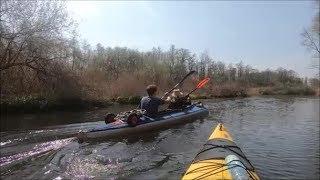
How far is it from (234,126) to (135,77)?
16.0 metres

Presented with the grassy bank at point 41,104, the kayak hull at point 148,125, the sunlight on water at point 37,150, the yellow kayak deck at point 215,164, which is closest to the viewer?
the yellow kayak deck at point 215,164

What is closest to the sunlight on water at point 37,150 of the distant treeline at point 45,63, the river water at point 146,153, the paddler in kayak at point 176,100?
the river water at point 146,153

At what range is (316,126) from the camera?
1627 centimetres

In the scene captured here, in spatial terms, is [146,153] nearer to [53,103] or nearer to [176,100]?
[176,100]

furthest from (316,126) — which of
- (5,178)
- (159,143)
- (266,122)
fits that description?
(5,178)

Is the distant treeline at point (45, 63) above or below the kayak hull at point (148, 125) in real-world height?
above

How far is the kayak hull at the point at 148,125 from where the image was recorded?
37.2 feet

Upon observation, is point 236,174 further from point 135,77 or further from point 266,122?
point 135,77

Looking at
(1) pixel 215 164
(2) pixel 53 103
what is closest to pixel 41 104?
(2) pixel 53 103

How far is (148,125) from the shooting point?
512 inches

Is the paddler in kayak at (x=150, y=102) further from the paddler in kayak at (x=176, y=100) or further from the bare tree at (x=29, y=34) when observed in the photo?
the bare tree at (x=29, y=34)

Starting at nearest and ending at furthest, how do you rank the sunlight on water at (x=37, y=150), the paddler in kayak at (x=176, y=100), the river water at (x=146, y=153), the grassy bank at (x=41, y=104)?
1. the river water at (x=146, y=153)
2. the sunlight on water at (x=37, y=150)
3. the paddler in kayak at (x=176, y=100)
4. the grassy bank at (x=41, y=104)

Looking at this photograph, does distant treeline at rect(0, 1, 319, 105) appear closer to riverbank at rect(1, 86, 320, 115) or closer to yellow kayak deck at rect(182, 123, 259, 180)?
riverbank at rect(1, 86, 320, 115)

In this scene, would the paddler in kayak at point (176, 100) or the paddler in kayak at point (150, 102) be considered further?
the paddler in kayak at point (176, 100)
